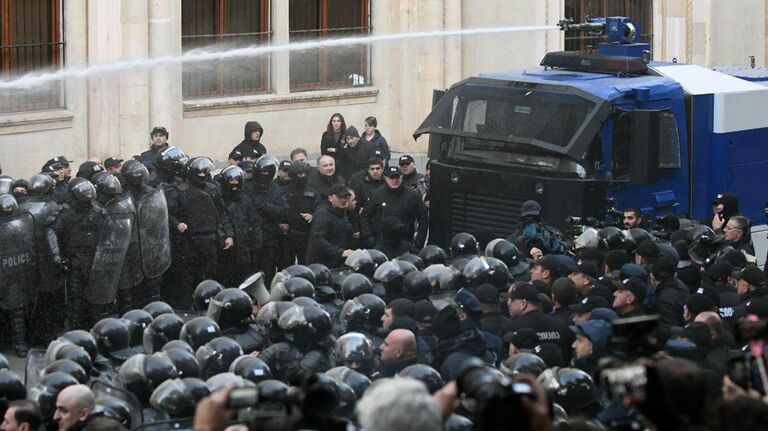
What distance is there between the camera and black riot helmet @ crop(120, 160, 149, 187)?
541 inches

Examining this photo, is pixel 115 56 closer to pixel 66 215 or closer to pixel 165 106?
pixel 165 106

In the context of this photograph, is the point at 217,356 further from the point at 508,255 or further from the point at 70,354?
the point at 508,255

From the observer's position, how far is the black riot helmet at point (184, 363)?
9.13 m

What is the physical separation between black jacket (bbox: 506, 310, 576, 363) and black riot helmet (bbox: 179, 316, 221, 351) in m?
1.97

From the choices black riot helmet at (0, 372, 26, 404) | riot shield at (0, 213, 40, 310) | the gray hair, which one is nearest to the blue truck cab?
riot shield at (0, 213, 40, 310)

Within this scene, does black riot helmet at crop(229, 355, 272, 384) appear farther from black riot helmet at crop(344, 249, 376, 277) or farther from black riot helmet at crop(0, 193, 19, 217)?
black riot helmet at crop(0, 193, 19, 217)

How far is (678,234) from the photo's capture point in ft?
44.2

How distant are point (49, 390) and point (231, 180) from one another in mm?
6048

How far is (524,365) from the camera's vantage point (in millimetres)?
9070

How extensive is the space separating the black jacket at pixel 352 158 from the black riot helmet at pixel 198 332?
332 inches

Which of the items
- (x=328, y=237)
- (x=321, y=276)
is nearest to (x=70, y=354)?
(x=321, y=276)

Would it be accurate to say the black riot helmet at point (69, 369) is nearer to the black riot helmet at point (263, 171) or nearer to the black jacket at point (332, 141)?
the black riot helmet at point (263, 171)

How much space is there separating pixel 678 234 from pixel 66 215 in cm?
517

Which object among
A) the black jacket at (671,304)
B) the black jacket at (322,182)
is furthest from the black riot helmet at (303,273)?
the black jacket at (322,182)
